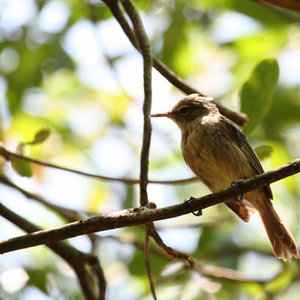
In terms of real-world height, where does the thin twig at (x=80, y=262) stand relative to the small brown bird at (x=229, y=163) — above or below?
below

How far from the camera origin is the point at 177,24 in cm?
616

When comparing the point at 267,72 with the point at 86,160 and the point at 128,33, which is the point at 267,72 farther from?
the point at 86,160

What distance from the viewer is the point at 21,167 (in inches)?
168

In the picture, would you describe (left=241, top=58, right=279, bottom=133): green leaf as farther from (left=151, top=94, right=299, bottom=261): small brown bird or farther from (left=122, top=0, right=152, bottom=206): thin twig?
(left=122, top=0, right=152, bottom=206): thin twig

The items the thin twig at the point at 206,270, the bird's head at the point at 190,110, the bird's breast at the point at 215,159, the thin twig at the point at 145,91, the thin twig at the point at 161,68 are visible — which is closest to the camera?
the thin twig at the point at 145,91

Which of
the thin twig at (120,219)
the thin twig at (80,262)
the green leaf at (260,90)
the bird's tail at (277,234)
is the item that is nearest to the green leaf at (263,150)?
the green leaf at (260,90)

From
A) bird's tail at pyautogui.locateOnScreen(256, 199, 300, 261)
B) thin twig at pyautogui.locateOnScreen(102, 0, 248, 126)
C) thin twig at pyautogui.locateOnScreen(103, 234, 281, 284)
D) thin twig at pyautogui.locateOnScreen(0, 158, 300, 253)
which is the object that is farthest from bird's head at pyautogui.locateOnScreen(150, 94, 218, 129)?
thin twig at pyautogui.locateOnScreen(0, 158, 300, 253)

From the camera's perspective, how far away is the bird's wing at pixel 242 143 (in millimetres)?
4891

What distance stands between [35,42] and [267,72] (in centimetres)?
290

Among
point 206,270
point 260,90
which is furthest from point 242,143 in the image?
point 206,270

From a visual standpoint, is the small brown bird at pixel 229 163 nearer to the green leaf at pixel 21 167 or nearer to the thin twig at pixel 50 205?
the thin twig at pixel 50 205

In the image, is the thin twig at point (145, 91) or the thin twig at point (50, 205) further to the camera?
the thin twig at point (50, 205)

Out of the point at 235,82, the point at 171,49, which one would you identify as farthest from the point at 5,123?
the point at 235,82

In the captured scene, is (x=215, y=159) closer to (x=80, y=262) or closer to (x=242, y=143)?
(x=242, y=143)
